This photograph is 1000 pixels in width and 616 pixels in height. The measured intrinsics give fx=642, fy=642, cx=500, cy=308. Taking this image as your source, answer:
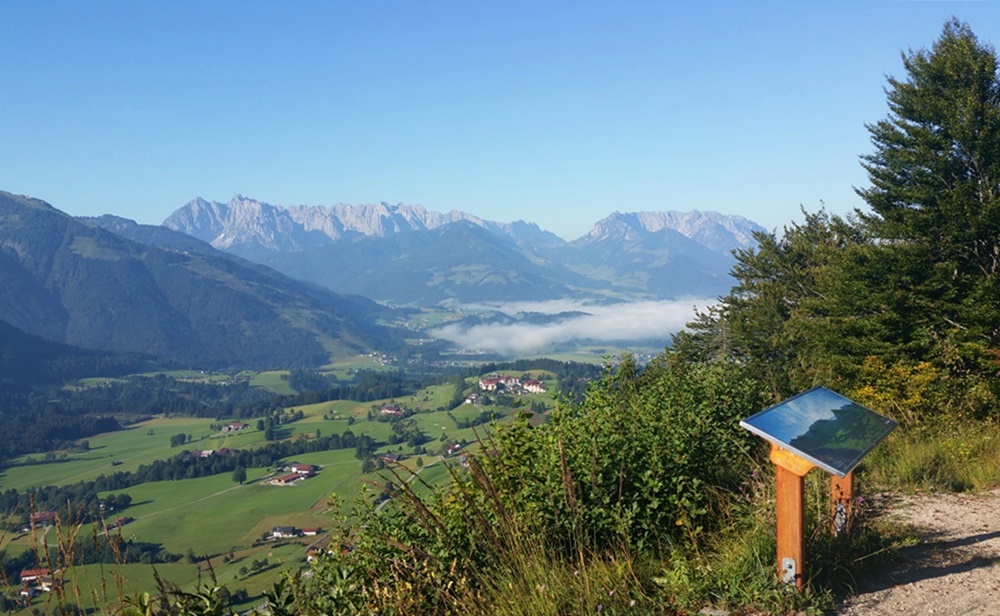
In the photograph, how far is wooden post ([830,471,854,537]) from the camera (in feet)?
14.8

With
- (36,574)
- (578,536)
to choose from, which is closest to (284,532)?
(578,536)

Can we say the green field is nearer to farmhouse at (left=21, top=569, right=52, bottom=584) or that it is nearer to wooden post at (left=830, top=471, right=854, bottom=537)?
farmhouse at (left=21, top=569, right=52, bottom=584)

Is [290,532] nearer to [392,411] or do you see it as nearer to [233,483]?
[233,483]

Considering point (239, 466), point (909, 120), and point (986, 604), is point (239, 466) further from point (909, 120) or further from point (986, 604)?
point (986, 604)

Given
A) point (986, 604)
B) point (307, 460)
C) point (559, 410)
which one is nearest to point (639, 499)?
point (559, 410)

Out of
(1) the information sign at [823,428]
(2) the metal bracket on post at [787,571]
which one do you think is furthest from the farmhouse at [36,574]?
(2) the metal bracket on post at [787,571]

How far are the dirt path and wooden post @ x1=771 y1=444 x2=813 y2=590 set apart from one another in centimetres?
41

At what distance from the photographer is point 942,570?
4496 mm

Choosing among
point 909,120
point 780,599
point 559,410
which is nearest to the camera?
point 780,599

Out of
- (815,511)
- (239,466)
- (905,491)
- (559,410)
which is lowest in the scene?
(239,466)

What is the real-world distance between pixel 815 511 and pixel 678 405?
2.27m

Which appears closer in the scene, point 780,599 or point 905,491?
point 780,599

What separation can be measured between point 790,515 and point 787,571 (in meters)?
0.39

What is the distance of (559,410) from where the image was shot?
230 inches
